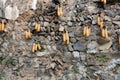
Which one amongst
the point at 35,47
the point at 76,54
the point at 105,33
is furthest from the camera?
the point at 35,47

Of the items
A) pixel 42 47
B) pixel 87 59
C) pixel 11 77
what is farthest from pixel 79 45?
pixel 11 77

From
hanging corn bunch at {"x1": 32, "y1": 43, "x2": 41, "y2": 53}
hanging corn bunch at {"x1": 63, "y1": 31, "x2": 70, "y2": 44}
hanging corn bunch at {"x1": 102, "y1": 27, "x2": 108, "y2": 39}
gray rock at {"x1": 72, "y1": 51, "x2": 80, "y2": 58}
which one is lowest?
gray rock at {"x1": 72, "y1": 51, "x2": 80, "y2": 58}

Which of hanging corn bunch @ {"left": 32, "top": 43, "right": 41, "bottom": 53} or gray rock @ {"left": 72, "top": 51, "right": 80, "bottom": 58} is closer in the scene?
gray rock @ {"left": 72, "top": 51, "right": 80, "bottom": 58}

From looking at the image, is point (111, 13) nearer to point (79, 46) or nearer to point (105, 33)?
point (105, 33)

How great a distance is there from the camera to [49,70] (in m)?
9.16

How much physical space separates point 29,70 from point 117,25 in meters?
2.83

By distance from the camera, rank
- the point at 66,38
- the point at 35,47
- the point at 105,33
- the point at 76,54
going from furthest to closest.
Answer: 1. the point at 35,47
2. the point at 66,38
3. the point at 76,54
4. the point at 105,33

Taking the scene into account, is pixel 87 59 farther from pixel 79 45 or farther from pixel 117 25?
pixel 117 25

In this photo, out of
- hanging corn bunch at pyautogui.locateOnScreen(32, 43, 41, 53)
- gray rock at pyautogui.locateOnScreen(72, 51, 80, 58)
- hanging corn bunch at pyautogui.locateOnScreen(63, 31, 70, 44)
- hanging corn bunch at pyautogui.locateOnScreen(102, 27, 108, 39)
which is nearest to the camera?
hanging corn bunch at pyautogui.locateOnScreen(102, 27, 108, 39)

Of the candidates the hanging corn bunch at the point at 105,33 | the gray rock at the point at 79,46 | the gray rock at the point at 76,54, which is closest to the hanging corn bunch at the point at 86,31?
the gray rock at the point at 79,46

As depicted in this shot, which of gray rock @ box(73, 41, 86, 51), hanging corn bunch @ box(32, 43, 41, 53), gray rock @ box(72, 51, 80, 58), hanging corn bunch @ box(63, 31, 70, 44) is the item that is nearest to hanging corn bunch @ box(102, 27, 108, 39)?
gray rock @ box(73, 41, 86, 51)

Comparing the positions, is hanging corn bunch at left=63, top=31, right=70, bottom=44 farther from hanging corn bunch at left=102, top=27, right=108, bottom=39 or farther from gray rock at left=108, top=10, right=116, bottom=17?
gray rock at left=108, top=10, right=116, bottom=17

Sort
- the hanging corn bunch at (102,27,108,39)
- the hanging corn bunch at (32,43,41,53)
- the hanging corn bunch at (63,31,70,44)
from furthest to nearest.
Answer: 1. the hanging corn bunch at (32,43,41,53)
2. the hanging corn bunch at (63,31,70,44)
3. the hanging corn bunch at (102,27,108,39)

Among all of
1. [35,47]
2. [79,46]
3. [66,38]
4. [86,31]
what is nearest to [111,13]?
[86,31]
